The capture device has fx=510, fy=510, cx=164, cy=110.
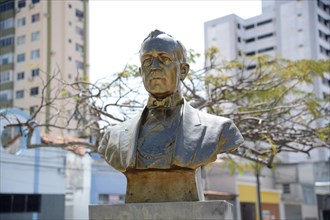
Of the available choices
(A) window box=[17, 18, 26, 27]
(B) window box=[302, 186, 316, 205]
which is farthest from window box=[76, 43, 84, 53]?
(B) window box=[302, 186, 316, 205]

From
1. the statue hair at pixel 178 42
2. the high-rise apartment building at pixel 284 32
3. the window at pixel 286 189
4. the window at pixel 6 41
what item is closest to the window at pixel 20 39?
the window at pixel 6 41

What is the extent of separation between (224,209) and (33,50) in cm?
2933

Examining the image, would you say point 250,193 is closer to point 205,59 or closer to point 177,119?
point 205,59

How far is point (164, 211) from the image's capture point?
365cm

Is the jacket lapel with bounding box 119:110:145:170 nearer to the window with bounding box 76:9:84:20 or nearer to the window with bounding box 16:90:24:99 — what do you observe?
the window with bounding box 16:90:24:99

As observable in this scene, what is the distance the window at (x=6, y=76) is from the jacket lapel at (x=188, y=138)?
2956 cm

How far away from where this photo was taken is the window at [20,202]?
15234mm

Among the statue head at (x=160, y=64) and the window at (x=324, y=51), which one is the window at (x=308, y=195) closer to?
the window at (x=324, y=51)

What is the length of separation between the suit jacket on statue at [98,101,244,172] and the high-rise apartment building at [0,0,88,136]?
2705cm

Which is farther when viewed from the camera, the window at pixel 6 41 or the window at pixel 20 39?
the window at pixel 6 41

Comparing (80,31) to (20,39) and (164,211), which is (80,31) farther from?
(164,211)

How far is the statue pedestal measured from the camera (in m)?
3.55

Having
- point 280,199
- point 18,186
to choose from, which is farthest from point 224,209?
point 280,199

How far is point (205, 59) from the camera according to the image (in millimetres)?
10430
